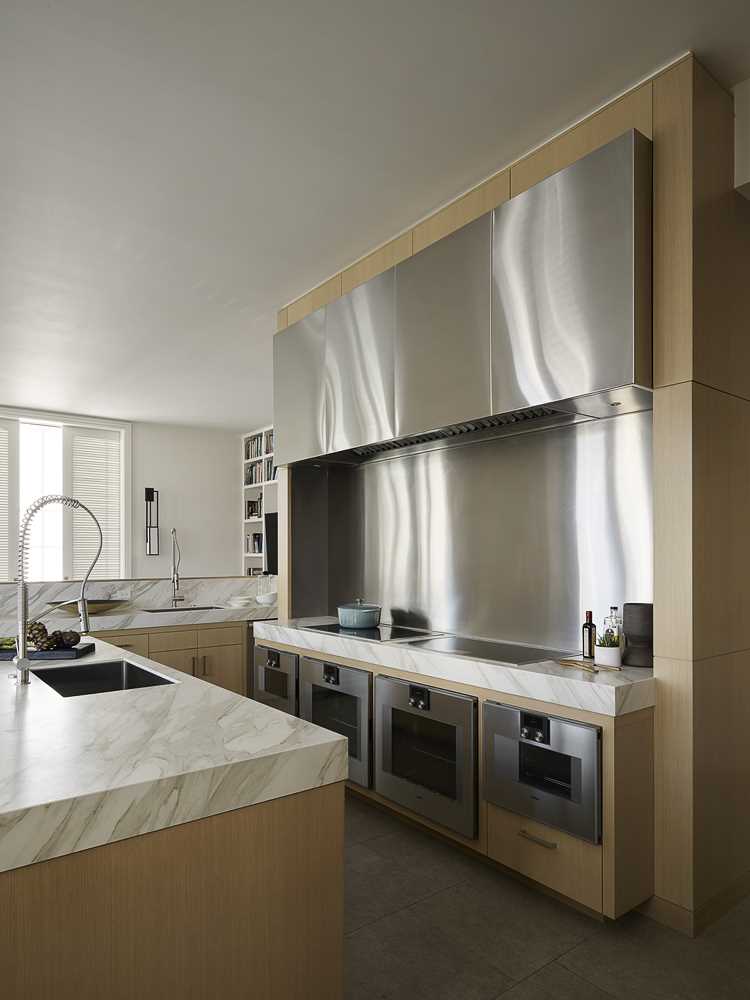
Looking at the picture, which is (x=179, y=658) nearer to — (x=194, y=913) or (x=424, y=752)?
(x=424, y=752)

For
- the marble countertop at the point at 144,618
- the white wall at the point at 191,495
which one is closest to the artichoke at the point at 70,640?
the marble countertop at the point at 144,618

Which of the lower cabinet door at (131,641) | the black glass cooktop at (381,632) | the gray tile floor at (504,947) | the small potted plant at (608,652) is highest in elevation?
the small potted plant at (608,652)

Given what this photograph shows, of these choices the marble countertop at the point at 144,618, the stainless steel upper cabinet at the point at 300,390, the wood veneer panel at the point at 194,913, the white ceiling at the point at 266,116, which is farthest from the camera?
the marble countertop at the point at 144,618

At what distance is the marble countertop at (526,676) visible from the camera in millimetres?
2191

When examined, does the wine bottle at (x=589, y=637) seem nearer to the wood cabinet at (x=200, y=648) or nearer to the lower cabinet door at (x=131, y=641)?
the wood cabinet at (x=200, y=648)

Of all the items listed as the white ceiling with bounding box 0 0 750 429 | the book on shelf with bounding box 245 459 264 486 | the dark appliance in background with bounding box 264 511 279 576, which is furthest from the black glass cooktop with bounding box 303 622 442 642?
the book on shelf with bounding box 245 459 264 486

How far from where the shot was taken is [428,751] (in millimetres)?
2879

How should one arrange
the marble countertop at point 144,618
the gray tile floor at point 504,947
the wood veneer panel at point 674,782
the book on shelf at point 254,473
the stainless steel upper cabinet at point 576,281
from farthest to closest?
1. the book on shelf at point 254,473
2. the marble countertop at point 144,618
3. the stainless steel upper cabinet at point 576,281
4. the wood veneer panel at point 674,782
5. the gray tile floor at point 504,947

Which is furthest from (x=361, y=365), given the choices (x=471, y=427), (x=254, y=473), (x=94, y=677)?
(x=254, y=473)

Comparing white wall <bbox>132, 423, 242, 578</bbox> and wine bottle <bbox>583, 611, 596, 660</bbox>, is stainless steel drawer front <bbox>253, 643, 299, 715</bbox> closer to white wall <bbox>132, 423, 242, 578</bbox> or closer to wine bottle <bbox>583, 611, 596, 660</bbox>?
wine bottle <bbox>583, 611, 596, 660</bbox>

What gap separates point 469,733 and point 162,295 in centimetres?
316

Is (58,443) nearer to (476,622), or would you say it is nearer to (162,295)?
(162,295)

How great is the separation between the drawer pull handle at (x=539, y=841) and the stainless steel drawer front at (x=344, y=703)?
903 millimetres

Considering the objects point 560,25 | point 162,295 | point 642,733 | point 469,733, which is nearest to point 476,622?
point 469,733
